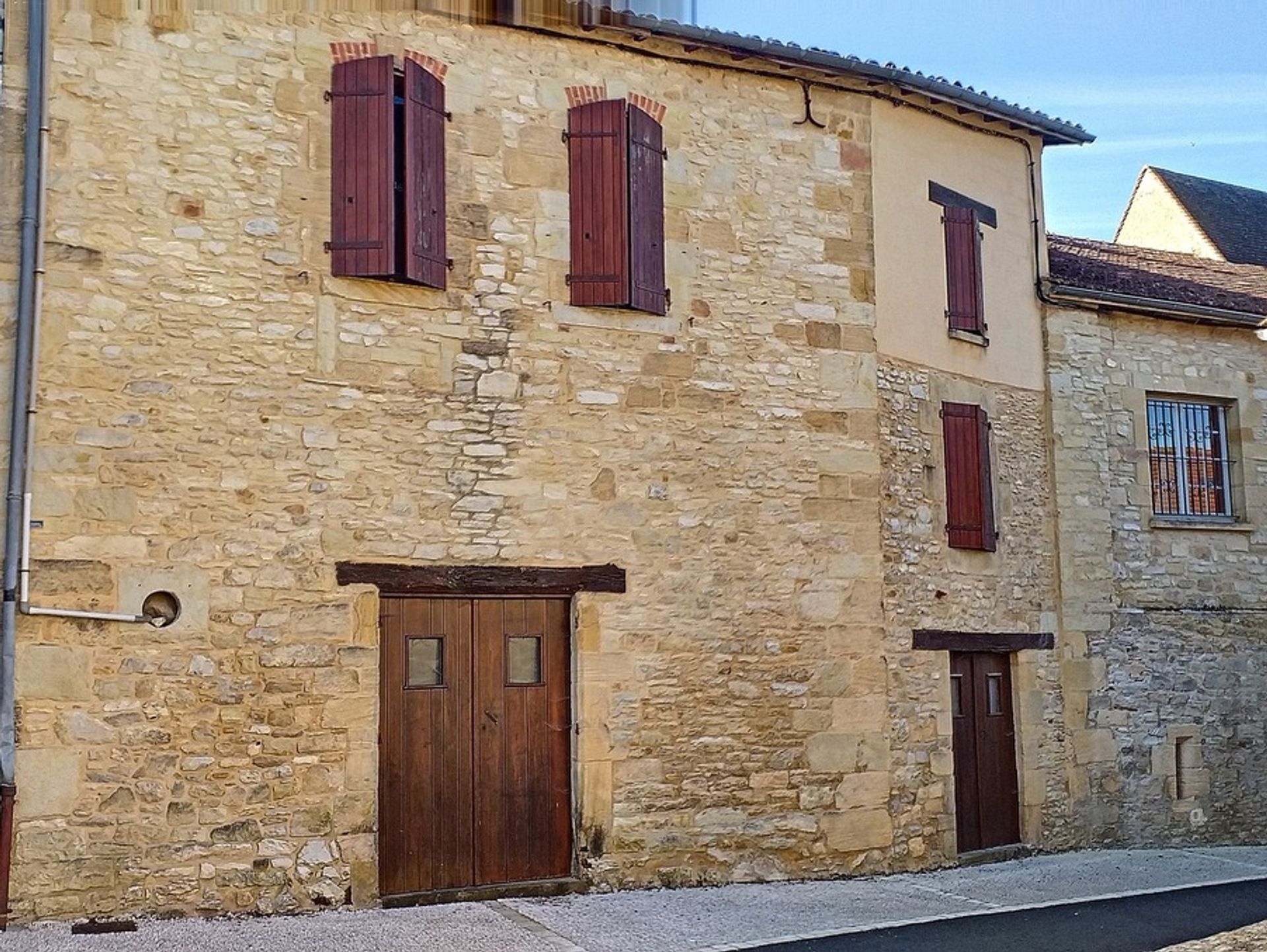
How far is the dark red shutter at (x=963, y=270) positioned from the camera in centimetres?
1162

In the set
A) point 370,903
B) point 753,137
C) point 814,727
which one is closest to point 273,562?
point 370,903

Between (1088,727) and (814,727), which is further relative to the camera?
(1088,727)

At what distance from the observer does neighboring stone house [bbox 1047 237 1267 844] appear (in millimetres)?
12266

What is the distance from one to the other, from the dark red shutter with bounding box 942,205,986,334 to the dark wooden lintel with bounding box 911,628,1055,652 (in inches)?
98.8

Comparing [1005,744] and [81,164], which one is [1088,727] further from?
[81,164]

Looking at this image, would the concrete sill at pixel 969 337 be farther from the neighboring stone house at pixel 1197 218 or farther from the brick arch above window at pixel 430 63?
the neighboring stone house at pixel 1197 218

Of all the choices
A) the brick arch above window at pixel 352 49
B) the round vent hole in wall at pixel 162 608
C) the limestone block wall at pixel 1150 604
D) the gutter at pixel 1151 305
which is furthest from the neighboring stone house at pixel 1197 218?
the round vent hole in wall at pixel 162 608

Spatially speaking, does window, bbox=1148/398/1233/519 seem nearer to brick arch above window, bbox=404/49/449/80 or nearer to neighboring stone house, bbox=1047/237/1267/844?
neighboring stone house, bbox=1047/237/1267/844

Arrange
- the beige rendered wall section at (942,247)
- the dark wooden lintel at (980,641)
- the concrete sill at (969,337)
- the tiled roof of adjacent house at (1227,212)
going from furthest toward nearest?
the tiled roof of adjacent house at (1227,212)
the concrete sill at (969,337)
the beige rendered wall section at (942,247)
the dark wooden lintel at (980,641)

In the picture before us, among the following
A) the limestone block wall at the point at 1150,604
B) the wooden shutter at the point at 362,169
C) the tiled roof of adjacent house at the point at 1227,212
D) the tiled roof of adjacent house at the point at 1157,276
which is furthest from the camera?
the tiled roof of adjacent house at the point at 1227,212

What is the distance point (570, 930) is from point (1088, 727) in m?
5.89

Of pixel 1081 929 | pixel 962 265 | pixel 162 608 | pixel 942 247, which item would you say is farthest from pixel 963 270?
pixel 162 608

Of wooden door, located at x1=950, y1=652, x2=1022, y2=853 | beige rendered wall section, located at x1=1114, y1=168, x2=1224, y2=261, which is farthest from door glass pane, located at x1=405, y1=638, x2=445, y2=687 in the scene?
beige rendered wall section, located at x1=1114, y1=168, x2=1224, y2=261

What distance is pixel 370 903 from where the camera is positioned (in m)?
8.52
